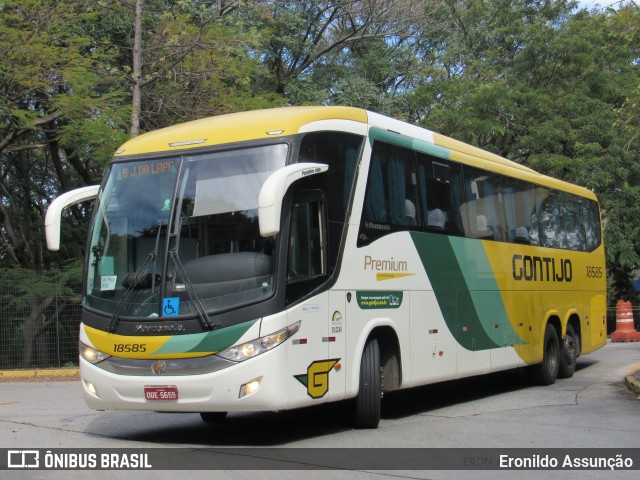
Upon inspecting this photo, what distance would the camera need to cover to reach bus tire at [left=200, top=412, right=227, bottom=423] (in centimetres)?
1029

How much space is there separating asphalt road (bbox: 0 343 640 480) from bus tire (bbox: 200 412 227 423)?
0.12 meters

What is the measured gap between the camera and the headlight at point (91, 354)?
846 cm

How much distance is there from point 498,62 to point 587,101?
162 inches

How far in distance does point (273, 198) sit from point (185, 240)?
137cm

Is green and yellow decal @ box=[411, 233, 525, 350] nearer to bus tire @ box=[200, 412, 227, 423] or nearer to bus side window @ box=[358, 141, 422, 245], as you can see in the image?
bus side window @ box=[358, 141, 422, 245]

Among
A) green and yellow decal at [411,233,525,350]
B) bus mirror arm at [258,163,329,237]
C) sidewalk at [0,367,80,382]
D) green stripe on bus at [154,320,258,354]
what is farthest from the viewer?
sidewalk at [0,367,80,382]

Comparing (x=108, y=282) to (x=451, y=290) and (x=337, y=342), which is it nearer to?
(x=337, y=342)

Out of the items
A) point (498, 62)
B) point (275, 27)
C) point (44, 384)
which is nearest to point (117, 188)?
point (44, 384)

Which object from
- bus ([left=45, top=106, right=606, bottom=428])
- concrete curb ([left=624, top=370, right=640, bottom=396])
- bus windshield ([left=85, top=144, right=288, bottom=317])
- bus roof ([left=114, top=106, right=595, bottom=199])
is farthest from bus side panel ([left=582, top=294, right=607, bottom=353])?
bus windshield ([left=85, top=144, right=288, bottom=317])

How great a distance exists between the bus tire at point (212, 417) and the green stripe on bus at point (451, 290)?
3.38 meters

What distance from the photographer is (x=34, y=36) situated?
61.1ft

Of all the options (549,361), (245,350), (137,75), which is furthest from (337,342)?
(137,75)

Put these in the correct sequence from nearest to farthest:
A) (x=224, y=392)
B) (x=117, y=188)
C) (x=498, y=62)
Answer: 1. (x=224, y=392)
2. (x=117, y=188)
3. (x=498, y=62)

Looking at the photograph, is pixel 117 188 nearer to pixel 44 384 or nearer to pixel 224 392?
pixel 224 392
